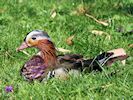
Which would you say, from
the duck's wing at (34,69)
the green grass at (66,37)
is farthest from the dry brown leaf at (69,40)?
the duck's wing at (34,69)

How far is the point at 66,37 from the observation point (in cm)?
753

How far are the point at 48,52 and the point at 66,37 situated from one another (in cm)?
169

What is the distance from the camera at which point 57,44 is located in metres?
7.21

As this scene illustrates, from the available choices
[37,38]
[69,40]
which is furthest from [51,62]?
[69,40]

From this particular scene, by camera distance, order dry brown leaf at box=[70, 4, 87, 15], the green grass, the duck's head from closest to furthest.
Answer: the green grass
the duck's head
dry brown leaf at box=[70, 4, 87, 15]

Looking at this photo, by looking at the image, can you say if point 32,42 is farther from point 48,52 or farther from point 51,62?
point 51,62

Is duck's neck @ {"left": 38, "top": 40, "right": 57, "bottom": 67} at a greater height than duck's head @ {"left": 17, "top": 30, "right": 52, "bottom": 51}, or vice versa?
duck's head @ {"left": 17, "top": 30, "right": 52, "bottom": 51}

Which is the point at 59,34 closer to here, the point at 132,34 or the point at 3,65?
the point at 132,34

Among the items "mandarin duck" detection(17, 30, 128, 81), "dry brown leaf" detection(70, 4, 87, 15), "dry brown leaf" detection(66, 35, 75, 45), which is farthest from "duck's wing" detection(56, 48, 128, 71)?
"dry brown leaf" detection(70, 4, 87, 15)

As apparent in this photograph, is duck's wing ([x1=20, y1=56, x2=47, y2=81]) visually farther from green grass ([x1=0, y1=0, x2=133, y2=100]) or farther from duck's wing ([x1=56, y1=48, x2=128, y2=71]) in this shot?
duck's wing ([x1=56, y1=48, x2=128, y2=71])

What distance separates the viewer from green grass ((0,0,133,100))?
4938mm

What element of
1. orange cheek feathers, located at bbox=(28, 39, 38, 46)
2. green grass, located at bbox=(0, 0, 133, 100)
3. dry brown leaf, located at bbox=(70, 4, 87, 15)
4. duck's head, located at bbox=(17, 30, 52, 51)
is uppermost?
duck's head, located at bbox=(17, 30, 52, 51)

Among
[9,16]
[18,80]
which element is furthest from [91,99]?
[9,16]

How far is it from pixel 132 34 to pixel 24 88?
2846 millimetres
